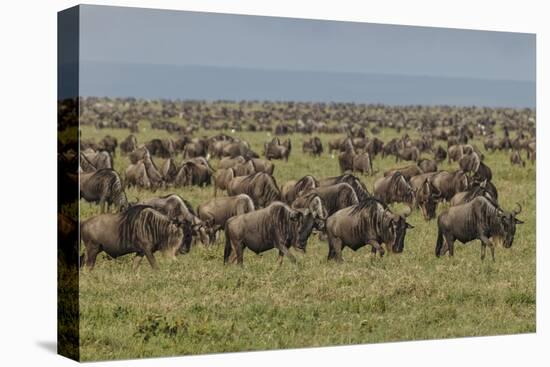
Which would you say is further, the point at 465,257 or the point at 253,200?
the point at 465,257

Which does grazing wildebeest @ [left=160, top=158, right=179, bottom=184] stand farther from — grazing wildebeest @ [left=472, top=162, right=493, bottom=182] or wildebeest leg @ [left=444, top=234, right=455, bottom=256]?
grazing wildebeest @ [left=472, top=162, right=493, bottom=182]

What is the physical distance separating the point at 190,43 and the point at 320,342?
4138mm

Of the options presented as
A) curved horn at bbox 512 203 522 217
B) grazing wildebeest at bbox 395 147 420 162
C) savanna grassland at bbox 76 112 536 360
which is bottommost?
savanna grassland at bbox 76 112 536 360

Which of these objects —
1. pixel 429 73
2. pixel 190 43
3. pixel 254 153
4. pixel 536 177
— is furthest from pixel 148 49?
pixel 536 177

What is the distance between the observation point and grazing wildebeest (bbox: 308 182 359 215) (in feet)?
63.8

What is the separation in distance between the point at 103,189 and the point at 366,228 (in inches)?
148

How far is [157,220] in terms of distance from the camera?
18.3m

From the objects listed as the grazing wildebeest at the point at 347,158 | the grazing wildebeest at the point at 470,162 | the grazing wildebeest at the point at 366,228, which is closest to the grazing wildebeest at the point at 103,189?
the grazing wildebeest at the point at 366,228

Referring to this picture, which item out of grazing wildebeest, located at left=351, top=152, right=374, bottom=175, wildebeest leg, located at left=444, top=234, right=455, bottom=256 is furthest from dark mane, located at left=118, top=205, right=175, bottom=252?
wildebeest leg, located at left=444, top=234, right=455, bottom=256

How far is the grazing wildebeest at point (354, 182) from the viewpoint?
19.6m

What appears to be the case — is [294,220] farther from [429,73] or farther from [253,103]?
[429,73]

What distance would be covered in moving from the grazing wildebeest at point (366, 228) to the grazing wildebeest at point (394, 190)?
136mm

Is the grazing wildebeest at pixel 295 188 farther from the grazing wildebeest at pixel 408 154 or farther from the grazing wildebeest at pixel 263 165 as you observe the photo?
the grazing wildebeest at pixel 408 154

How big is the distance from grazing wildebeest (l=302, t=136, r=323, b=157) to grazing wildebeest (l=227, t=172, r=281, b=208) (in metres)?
0.68
